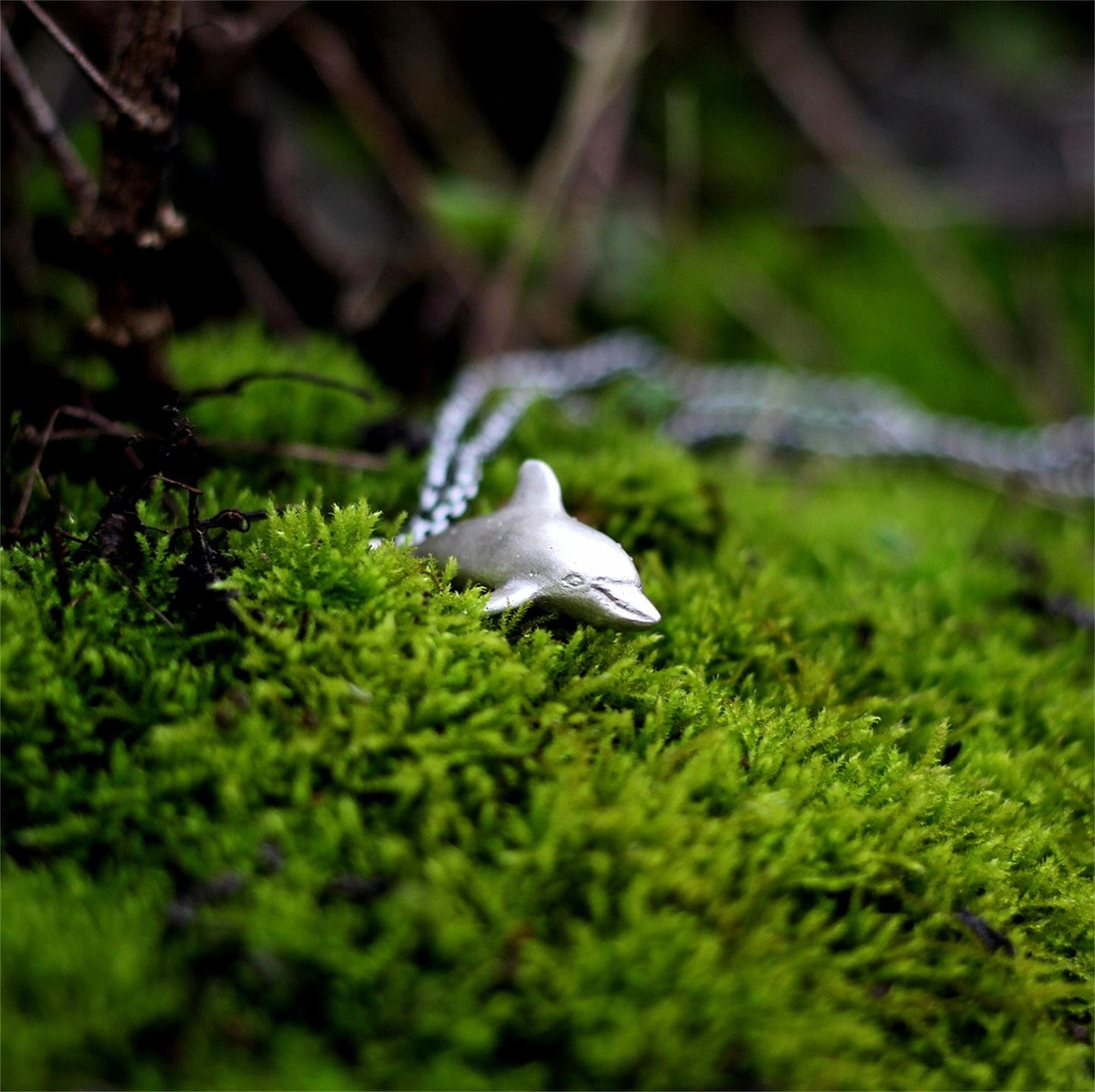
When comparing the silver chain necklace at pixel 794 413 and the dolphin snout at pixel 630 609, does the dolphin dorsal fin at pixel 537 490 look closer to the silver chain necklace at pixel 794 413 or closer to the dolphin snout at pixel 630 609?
the dolphin snout at pixel 630 609

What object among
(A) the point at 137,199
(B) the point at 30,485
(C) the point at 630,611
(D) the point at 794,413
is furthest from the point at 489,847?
(D) the point at 794,413

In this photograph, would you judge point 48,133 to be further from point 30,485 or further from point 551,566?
point 551,566

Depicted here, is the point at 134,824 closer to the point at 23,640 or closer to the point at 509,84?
the point at 23,640

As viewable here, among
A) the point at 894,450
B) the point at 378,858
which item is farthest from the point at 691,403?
the point at 378,858

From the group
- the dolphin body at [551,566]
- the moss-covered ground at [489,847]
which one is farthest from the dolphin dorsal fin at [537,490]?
the moss-covered ground at [489,847]

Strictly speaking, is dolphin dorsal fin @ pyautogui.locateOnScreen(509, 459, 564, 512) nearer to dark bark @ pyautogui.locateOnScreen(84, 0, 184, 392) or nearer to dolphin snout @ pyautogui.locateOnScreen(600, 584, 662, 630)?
dolphin snout @ pyautogui.locateOnScreen(600, 584, 662, 630)

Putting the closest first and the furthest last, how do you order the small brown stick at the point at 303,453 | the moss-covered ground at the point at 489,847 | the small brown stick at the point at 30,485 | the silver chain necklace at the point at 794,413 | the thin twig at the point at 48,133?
the moss-covered ground at the point at 489,847, the small brown stick at the point at 30,485, the thin twig at the point at 48,133, the small brown stick at the point at 303,453, the silver chain necklace at the point at 794,413
